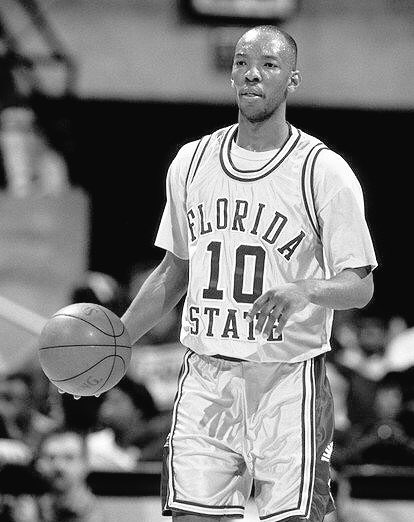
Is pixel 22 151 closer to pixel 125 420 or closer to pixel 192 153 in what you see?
pixel 125 420

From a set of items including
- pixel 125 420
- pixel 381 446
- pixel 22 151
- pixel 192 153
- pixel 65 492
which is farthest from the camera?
pixel 22 151

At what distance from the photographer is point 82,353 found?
4027mm

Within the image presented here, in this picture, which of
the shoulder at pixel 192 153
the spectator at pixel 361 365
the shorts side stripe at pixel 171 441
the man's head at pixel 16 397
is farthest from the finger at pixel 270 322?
the spectator at pixel 361 365

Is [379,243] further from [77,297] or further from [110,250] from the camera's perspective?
[77,297]

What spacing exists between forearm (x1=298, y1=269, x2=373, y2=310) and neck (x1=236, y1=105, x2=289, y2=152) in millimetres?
570

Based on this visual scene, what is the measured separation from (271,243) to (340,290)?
0.35m

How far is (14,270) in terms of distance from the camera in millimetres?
12023

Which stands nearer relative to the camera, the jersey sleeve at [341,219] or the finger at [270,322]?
the finger at [270,322]

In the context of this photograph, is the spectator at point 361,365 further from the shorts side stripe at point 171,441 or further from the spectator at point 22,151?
the shorts side stripe at point 171,441

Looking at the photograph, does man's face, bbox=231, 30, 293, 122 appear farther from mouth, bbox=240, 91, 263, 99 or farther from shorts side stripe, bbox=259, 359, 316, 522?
shorts side stripe, bbox=259, 359, 316, 522

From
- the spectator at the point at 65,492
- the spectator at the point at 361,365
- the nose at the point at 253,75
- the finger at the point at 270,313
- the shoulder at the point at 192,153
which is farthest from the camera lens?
the spectator at the point at 361,365

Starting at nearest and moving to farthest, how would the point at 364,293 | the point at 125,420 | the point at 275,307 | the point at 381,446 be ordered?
the point at 275,307 < the point at 364,293 < the point at 381,446 < the point at 125,420

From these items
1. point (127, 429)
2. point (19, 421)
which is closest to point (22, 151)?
point (127, 429)

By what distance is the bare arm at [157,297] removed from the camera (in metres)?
4.36
